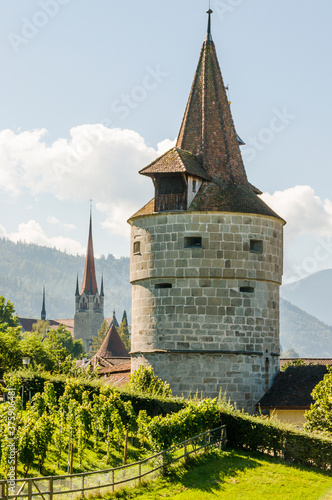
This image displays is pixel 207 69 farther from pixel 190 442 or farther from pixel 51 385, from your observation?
pixel 190 442

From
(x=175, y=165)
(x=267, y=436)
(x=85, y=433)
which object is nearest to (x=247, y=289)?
(x=175, y=165)

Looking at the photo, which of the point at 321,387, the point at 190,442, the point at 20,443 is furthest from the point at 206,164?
the point at 20,443

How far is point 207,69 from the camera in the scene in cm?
3794

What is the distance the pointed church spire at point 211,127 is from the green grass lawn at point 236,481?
14.1 metres

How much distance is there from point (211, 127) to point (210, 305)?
8940 mm

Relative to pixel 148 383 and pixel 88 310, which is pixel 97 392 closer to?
pixel 148 383

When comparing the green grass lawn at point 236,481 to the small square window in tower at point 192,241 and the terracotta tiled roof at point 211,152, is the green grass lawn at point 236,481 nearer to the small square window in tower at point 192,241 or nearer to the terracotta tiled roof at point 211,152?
the small square window in tower at point 192,241

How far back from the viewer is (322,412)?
1123 inches

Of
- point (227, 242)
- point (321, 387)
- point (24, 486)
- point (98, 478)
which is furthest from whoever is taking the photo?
point (227, 242)

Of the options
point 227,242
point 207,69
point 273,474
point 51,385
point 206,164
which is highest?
point 207,69

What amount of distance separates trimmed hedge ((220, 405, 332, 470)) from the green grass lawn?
42 centimetres

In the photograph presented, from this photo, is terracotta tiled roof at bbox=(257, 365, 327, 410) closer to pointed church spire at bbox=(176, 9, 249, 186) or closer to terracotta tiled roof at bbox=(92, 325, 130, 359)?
pointed church spire at bbox=(176, 9, 249, 186)

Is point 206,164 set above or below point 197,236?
above

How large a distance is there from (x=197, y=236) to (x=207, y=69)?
9.31m
